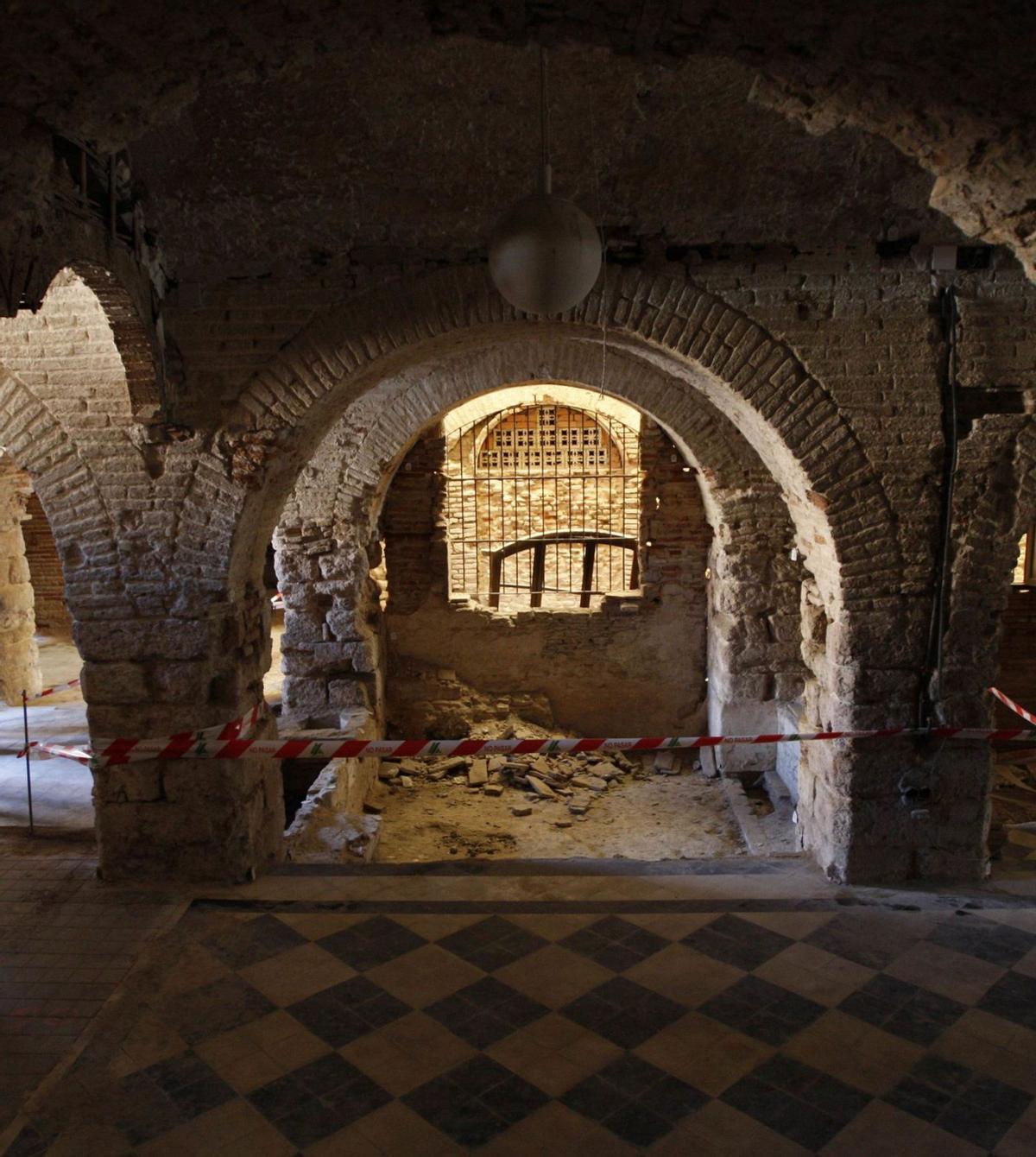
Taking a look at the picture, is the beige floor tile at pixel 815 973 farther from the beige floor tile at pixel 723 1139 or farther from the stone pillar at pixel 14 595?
the stone pillar at pixel 14 595

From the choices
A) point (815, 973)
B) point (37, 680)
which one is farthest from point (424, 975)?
point (37, 680)

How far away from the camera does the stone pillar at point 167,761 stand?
17.0 feet

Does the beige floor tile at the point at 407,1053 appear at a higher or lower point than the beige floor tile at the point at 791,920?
lower

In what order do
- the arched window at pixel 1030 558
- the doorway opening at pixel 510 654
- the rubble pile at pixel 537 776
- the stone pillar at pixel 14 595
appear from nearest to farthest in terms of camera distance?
the doorway opening at pixel 510 654 < the rubble pile at pixel 537 776 < the stone pillar at pixel 14 595 < the arched window at pixel 1030 558

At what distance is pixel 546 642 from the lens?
10.8 metres

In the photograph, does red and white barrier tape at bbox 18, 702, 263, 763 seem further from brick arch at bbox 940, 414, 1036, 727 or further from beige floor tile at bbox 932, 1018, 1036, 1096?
brick arch at bbox 940, 414, 1036, 727

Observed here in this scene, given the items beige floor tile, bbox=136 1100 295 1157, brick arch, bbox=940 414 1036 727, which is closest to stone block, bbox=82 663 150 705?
beige floor tile, bbox=136 1100 295 1157

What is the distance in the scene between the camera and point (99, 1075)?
3.50 meters

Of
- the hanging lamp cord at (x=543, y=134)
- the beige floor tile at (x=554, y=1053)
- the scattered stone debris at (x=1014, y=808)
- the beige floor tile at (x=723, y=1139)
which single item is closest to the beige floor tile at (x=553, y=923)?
the beige floor tile at (x=554, y=1053)

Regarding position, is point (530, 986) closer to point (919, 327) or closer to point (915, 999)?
point (915, 999)

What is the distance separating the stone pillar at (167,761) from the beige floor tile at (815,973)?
9.79 ft

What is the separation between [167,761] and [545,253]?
354 cm

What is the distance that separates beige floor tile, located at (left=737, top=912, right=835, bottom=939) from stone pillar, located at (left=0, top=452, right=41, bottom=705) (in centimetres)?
857

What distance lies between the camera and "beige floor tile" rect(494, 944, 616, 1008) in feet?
13.3
